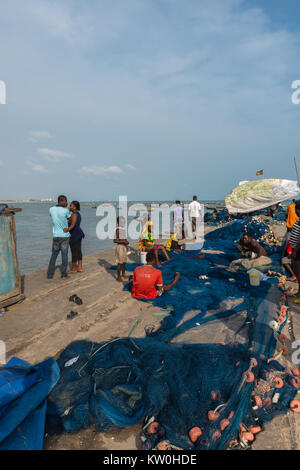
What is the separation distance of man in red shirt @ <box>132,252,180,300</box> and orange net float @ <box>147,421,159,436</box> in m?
3.33

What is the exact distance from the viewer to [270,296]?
532cm

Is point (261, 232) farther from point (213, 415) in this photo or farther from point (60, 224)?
point (213, 415)

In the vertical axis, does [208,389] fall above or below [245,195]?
below

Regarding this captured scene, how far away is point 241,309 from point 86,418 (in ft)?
10.3

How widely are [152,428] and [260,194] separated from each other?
45.5 feet

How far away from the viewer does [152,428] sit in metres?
2.39

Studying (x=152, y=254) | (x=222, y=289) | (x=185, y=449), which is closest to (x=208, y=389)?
(x=185, y=449)

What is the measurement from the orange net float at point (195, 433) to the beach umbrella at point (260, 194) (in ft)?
45.0

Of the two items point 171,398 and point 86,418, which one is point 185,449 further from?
point 86,418

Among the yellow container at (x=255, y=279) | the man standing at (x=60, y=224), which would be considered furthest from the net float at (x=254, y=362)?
the man standing at (x=60, y=224)

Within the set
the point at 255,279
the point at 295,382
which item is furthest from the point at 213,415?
the point at 255,279

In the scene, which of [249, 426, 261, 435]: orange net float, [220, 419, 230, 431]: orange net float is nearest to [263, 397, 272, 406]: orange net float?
[249, 426, 261, 435]: orange net float

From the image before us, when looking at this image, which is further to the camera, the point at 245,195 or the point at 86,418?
the point at 245,195
